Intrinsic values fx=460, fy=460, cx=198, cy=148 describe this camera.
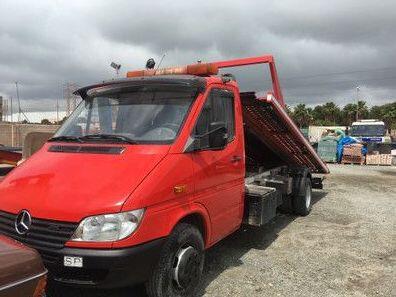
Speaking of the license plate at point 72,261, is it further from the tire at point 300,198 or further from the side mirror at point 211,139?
the tire at point 300,198

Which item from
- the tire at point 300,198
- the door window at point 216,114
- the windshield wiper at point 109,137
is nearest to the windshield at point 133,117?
the windshield wiper at point 109,137

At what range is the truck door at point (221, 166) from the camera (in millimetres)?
4984

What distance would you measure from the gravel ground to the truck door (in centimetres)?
59

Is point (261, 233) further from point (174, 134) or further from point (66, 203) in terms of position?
point (66, 203)

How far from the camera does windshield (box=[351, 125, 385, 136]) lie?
31.4 meters

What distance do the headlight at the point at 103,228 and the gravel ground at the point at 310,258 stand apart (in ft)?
3.61

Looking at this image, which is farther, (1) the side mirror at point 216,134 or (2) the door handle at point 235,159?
(2) the door handle at point 235,159

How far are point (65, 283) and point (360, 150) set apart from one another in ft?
70.7

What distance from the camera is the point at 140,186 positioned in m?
4.09

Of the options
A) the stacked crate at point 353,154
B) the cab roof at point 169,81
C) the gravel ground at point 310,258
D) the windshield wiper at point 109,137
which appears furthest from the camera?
the stacked crate at point 353,154

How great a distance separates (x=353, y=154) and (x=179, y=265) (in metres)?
20.6

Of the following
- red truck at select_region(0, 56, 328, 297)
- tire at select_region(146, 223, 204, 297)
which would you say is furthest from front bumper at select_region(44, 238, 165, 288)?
tire at select_region(146, 223, 204, 297)

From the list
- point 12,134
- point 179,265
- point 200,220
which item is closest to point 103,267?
point 179,265

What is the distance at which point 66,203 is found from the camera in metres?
3.95
